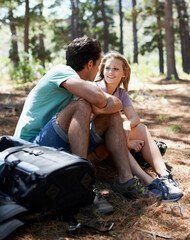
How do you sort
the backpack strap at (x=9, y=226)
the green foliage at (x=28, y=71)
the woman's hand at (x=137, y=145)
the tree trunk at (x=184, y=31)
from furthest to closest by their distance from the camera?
the tree trunk at (x=184, y=31), the green foliage at (x=28, y=71), the woman's hand at (x=137, y=145), the backpack strap at (x=9, y=226)

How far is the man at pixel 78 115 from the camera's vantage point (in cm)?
231

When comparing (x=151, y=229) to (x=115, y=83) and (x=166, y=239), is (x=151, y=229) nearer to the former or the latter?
(x=166, y=239)

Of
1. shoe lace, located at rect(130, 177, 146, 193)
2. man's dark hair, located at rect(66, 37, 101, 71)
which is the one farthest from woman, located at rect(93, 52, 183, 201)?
man's dark hair, located at rect(66, 37, 101, 71)

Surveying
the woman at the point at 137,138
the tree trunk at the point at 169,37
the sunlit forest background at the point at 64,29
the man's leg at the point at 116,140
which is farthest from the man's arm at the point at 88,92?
the tree trunk at the point at 169,37

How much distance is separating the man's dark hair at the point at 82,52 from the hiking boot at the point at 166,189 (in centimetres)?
122

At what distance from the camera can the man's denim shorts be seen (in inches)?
94.5

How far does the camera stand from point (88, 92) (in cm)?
232

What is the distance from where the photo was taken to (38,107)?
2.63 m

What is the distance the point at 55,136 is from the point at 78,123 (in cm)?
27

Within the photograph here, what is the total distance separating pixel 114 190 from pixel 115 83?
1104 mm

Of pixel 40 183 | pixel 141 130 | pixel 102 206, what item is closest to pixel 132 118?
pixel 141 130

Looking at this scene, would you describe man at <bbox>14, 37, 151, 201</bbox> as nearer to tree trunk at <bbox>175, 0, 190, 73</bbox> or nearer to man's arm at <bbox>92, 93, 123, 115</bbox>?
man's arm at <bbox>92, 93, 123, 115</bbox>

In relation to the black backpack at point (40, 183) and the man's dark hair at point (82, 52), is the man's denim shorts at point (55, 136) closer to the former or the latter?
the black backpack at point (40, 183)

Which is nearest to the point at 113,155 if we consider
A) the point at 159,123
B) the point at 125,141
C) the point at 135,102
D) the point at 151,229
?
the point at 125,141
